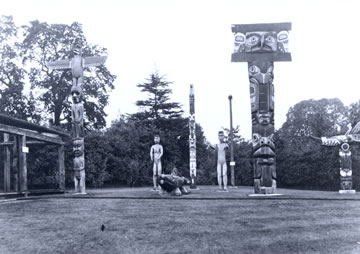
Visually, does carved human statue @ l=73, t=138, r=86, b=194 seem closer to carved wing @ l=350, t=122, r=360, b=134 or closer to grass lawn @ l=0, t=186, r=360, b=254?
grass lawn @ l=0, t=186, r=360, b=254

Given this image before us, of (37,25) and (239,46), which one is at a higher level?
(37,25)

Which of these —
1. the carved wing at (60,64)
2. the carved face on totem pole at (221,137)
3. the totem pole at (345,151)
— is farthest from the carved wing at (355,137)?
the carved wing at (60,64)

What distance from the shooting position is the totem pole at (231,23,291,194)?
1402cm

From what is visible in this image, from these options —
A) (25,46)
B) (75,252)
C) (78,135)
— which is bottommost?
(75,252)

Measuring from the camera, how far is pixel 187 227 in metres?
8.66

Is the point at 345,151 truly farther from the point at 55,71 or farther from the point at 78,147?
the point at 55,71

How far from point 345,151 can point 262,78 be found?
4467 mm

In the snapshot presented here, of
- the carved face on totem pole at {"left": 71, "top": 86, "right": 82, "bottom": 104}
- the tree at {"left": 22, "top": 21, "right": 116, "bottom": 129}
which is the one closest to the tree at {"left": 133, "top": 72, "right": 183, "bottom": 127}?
the tree at {"left": 22, "top": 21, "right": 116, "bottom": 129}

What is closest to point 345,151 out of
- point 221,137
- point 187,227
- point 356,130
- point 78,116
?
point 356,130

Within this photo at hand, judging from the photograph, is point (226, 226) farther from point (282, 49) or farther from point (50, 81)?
point (50, 81)

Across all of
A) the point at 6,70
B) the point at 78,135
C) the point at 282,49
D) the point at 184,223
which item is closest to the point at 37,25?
the point at 6,70

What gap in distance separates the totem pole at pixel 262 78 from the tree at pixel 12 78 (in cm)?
2412

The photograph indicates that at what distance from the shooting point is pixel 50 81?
35844mm

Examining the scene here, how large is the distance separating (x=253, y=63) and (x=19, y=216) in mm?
8372
